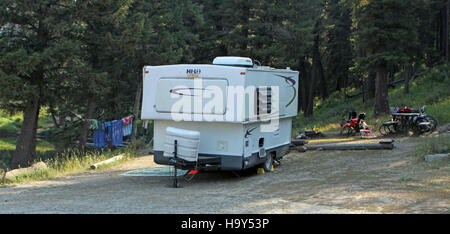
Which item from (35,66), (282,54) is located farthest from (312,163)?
(282,54)

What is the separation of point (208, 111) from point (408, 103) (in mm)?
19271

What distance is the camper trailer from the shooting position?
11.1 metres

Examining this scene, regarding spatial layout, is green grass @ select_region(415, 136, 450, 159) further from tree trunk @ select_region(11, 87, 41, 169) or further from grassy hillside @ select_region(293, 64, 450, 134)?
tree trunk @ select_region(11, 87, 41, 169)

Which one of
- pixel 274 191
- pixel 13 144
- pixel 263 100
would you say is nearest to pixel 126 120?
pixel 263 100

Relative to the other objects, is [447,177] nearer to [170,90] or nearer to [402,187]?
[402,187]

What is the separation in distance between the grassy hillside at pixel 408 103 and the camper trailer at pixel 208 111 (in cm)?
1097

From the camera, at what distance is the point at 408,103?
2725 centimetres

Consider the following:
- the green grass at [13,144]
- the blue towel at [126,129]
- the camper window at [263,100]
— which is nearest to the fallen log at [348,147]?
the camper window at [263,100]

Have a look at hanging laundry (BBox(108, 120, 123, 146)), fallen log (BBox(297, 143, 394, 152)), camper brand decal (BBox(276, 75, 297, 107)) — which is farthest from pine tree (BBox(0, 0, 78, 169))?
fallen log (BBox(297, 143, 394, 152))

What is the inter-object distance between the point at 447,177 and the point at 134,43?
54.7ft

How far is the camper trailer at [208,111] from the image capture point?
1109 centimetres

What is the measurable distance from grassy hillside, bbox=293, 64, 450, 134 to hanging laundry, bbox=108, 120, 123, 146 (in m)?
Result: 8.49

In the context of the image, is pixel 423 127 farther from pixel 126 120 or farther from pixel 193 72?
pixel 126 120

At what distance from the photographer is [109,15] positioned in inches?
849
